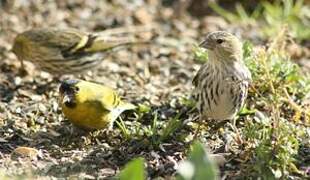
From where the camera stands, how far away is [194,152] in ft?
12.7

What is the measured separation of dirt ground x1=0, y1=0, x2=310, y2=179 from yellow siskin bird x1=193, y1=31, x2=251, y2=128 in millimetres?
288

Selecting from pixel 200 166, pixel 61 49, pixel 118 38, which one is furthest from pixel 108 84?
pixel 200 166

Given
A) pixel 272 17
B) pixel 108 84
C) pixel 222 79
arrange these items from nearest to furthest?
pixel 222 79 < pixel 108 84 < pixel 272 17

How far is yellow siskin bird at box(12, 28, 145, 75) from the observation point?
23.7ft

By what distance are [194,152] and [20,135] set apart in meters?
2.44

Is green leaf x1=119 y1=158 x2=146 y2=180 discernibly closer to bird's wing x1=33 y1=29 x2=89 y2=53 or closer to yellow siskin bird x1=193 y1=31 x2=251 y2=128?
yellow siskin bird x1=193 y1=31 x2=251 y2=128

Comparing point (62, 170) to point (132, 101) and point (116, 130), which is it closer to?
point (116, 130)

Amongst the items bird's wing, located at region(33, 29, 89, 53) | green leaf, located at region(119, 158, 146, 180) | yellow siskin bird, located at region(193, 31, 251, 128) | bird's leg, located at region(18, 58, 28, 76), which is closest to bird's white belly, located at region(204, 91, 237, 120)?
yellow siskin bird, located at region(193, 31, 251, 128)

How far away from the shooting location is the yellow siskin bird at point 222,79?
18.3ft

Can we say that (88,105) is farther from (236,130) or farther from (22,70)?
(22,70)

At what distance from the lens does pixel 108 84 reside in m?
7.07

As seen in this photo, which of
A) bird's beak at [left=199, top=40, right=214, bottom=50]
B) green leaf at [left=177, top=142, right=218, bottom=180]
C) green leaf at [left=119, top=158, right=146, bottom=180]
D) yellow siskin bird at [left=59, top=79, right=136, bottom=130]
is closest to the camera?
green leaf at [left=177, top=142, right=218, bottom=180]

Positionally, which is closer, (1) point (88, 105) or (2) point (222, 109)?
(2) point (222, 109)

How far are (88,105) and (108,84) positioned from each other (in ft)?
4.19
